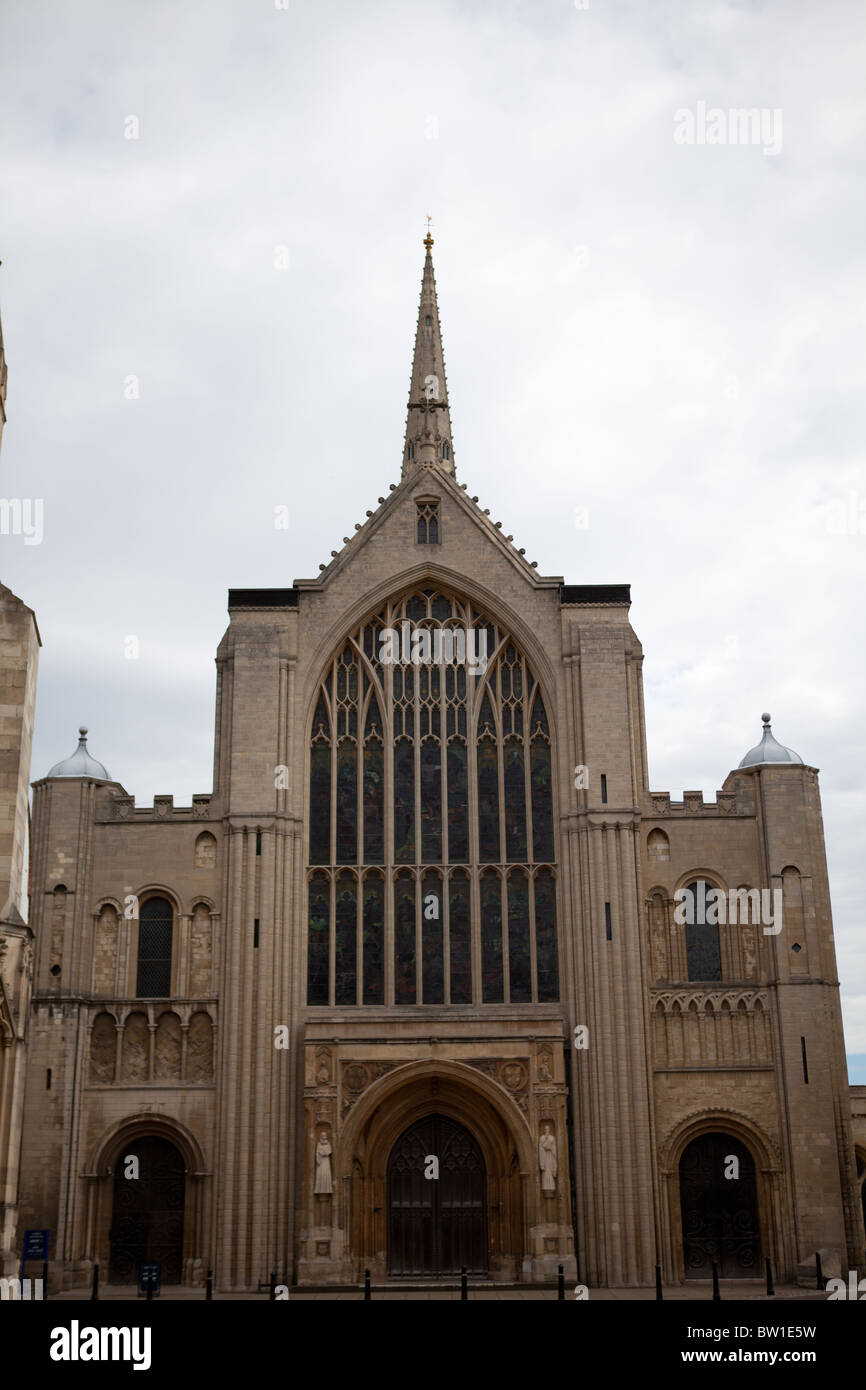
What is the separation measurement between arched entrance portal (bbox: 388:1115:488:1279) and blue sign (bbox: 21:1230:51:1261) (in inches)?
297

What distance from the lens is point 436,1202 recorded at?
32.8m

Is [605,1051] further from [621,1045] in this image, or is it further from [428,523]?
[428,523]

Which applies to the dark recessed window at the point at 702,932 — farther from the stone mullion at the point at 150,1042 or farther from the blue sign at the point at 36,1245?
the blue sign at the point at 36,1245

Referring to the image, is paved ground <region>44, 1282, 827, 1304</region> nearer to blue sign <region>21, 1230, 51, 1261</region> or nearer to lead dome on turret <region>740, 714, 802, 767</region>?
blue sign <region>21, 1230, 51, 1261</region>

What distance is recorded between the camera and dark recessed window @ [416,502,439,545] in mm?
37500

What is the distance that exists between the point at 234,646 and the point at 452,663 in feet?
18.0

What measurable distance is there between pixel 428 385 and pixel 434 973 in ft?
63.3

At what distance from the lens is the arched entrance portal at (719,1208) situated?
32.6 m

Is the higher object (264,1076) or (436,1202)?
(264,1076)

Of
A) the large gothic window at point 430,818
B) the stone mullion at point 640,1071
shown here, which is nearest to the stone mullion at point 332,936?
the large gothic window at point 430,818

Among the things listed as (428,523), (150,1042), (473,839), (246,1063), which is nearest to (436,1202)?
(246,1063)

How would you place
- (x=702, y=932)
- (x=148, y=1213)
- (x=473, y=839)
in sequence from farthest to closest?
(x=473, y=839), (x=702, y=932), (x=148, y=1213)
